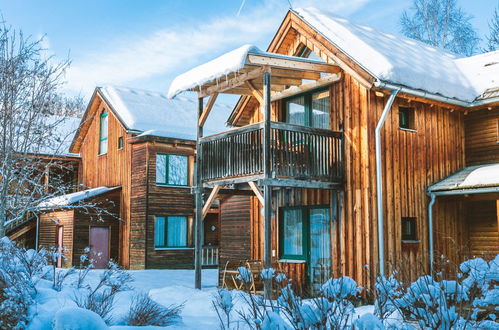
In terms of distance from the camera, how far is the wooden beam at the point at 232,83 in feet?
42.4

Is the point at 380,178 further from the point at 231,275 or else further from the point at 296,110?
the point at 231,275

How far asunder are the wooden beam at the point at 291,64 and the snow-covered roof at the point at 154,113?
9.39 metres

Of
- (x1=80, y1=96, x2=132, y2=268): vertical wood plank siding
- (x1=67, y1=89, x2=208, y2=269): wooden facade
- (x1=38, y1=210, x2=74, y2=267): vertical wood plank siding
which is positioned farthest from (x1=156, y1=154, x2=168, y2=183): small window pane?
(x1=38, y1=210, x2=74, y2=267): vertical wood plank siding

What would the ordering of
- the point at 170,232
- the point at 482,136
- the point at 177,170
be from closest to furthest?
the point at 482,136 → the point at 170,232 → the point at 177,170

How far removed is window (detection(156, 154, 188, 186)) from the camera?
23438 mm

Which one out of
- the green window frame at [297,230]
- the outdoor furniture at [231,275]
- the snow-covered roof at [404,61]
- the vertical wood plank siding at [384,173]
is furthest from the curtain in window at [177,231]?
the snow-covered roof at [404,61]

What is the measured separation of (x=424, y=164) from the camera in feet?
45.7

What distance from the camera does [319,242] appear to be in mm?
13984

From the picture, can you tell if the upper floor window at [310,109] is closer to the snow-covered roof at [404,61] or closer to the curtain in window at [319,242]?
the snow-covered roof at [404,61]

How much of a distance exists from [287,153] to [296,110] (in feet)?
9.36

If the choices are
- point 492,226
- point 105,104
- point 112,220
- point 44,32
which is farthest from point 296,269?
point 105,104

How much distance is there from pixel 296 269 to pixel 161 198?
10.1 meters

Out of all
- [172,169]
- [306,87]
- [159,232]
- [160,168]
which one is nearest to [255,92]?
[306,87]

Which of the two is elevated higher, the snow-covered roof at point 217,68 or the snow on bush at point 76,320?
the snow-covered roof at point 217,68
